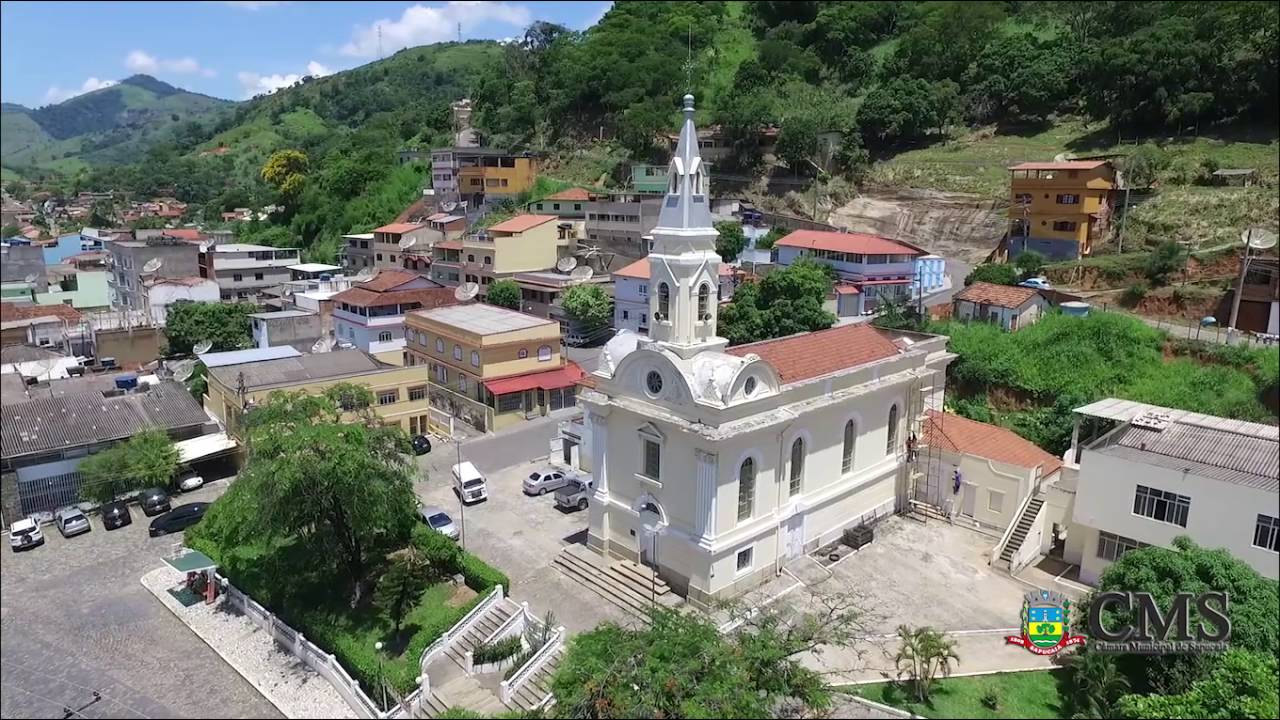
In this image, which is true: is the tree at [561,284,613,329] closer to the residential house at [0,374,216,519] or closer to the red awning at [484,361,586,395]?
the red awning at [484,361,586,395]

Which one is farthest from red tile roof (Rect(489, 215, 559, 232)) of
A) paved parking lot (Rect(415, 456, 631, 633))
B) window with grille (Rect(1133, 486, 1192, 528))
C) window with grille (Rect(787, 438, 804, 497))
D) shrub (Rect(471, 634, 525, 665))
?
window with grille (Rect(1133, 486, 1192, 528))

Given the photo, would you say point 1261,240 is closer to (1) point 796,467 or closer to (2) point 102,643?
(1) point 796,467

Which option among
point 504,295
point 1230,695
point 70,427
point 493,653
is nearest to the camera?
A: point 1230,695

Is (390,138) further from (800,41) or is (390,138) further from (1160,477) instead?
(1160,477)

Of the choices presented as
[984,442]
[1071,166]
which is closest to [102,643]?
[984,442]

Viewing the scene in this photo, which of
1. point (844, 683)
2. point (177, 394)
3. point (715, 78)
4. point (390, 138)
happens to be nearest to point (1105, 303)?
point (844, 683)

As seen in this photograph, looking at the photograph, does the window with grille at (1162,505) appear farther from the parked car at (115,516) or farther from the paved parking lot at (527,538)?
the parked car at (115,516)
